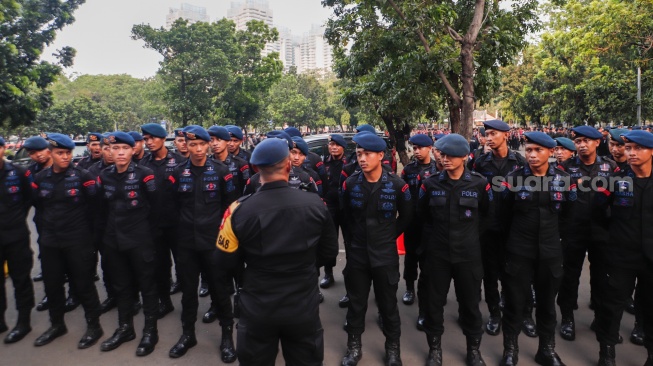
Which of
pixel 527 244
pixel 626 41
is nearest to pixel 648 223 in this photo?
pixel 527 244

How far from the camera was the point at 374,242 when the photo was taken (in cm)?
356

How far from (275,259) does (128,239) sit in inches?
83.0

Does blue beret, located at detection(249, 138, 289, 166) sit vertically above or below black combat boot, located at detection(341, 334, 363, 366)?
above

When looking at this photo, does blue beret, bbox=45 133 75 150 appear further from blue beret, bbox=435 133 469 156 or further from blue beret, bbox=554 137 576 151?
blue beret, bbox=554 137 576 151

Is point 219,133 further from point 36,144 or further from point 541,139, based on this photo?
point 541,139

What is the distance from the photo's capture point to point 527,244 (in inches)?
138

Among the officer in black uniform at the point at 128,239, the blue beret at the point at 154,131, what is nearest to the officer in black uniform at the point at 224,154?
the blue beret at the point at 154,131

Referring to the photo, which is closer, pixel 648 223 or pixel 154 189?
pixel 648 223

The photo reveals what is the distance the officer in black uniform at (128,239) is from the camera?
3.93m

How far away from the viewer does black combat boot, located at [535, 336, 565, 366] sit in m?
3.52

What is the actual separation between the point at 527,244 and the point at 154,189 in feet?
11.1

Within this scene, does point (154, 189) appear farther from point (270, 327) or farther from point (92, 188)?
point (270, 327)

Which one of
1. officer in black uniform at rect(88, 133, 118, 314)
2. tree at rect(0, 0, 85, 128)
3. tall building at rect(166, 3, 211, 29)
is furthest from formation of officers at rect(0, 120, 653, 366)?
tall building at rect(166, 3, 211, 29)

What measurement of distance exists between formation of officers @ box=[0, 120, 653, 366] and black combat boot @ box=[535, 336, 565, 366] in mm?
13
